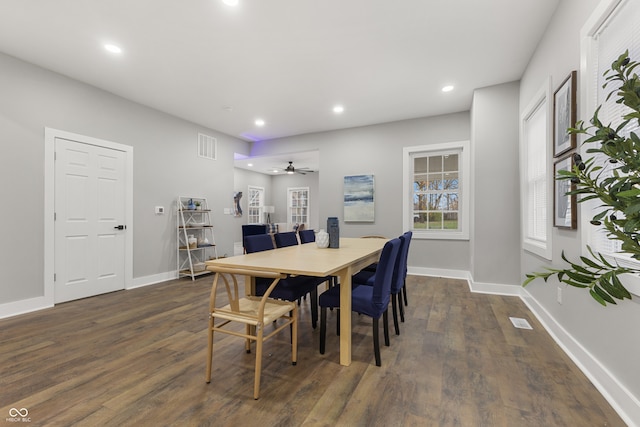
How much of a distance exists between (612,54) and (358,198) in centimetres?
393

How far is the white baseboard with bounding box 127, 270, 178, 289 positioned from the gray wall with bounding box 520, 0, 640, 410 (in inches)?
203

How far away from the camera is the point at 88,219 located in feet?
12.5

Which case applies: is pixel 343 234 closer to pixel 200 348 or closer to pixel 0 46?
pixel 200 348

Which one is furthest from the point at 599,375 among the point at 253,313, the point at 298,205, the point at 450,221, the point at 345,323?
the point at 298,205

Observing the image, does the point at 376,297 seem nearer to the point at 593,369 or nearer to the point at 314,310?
the point at 314,310

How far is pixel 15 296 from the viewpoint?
3.17m

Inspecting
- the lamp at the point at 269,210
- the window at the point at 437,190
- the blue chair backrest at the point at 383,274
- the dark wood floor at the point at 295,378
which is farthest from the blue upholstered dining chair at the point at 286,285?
the lamp at the point at 269,210

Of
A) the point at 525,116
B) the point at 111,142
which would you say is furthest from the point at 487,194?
the point at 111,142

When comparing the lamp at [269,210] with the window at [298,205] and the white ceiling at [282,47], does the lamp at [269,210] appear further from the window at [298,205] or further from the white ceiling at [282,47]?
the white ceiling at [282,47]

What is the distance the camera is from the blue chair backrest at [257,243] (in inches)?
107

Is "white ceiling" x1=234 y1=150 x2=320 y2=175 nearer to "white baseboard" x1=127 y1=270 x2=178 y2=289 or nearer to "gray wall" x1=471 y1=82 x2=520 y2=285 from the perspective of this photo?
"white baseboard" x1=127 y1=270 x2=178 y2=289

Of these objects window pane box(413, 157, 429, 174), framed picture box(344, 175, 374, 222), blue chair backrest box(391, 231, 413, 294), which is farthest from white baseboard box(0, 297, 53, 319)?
window pane box(413, 157, 429, 174)

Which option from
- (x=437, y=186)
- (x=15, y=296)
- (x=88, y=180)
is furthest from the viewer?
(x=437, y=186)

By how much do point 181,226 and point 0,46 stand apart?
3.00 metres
